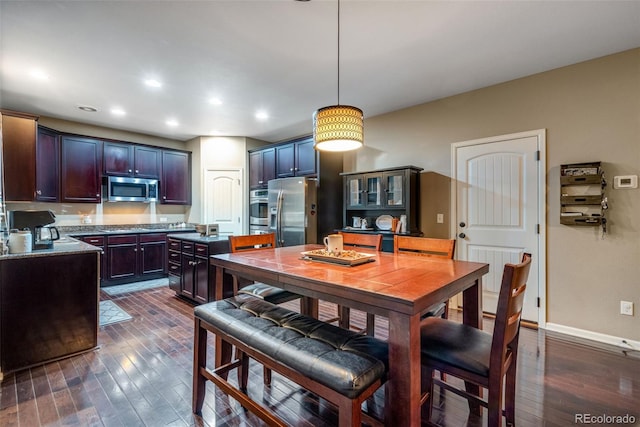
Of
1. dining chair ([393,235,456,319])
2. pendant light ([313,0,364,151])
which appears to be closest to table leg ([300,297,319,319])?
dining chair ([393,235,456,319])

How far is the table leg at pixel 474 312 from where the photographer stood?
173 cm

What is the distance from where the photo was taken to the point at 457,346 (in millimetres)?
1382

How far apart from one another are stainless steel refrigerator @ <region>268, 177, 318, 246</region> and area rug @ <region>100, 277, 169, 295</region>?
2090 millimetres

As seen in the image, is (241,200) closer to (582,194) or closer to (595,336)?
(582,194)

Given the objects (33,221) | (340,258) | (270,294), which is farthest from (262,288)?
(33,221)

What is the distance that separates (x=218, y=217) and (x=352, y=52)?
4.08 metres

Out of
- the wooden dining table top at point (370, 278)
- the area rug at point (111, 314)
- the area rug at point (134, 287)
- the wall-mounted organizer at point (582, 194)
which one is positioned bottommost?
the area rug at point (111, 314)

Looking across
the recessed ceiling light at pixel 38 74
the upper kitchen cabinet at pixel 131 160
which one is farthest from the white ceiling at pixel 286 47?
the upper kitchen cabinet at pixel 131 160

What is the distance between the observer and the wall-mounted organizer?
107 inches

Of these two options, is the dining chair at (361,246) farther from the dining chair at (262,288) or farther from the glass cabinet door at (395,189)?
the glass cabinet door at (395,189)

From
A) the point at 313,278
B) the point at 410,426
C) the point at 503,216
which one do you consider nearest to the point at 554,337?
the point at 503,216

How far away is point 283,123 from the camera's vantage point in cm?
493

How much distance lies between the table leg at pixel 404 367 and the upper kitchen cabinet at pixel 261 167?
14.3ft

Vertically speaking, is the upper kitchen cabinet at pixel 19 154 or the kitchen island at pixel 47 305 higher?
the upper kitchen cabinet at pixel 19 154
